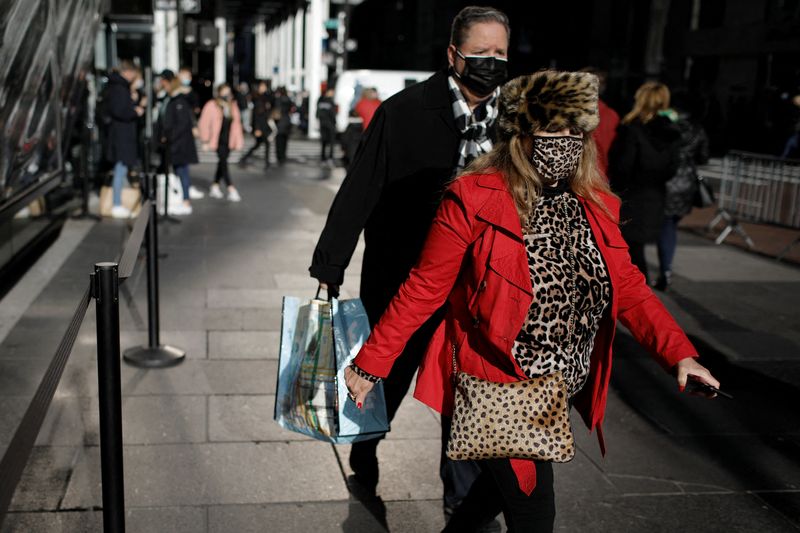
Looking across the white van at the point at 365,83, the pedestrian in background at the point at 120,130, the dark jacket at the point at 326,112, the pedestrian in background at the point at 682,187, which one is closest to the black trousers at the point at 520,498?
the pedestrian in background at the point at 682,187

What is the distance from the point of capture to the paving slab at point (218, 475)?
3.74 meters

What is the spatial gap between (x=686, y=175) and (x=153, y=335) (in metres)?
5.06

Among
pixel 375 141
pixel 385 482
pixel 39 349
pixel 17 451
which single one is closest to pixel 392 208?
pixel 375 141

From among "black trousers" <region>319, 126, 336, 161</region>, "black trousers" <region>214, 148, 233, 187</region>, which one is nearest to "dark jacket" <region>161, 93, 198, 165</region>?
"black trousers" <region>214, 148, 233, 187</region>

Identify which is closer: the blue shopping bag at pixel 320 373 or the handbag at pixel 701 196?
the blue shopping bag at pixel 320 373

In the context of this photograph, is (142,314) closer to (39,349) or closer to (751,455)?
(39,349)

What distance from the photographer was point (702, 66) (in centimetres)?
3234

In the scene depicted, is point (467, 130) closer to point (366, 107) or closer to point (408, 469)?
point (408, 469)

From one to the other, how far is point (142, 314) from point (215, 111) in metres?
7.90

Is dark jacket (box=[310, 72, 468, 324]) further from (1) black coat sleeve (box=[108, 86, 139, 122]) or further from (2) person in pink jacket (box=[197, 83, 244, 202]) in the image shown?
(2) person in pink jacket (box=[197, 83, 244, 202])

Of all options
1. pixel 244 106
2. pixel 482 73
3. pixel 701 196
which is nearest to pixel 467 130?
pixel 482 73

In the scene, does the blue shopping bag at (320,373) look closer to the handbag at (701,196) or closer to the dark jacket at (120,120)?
the handbag at (701,196)

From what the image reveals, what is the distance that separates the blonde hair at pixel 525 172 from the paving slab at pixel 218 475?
181 centimetres

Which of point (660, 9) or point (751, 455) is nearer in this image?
point (751, 455)
